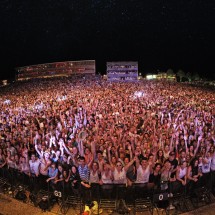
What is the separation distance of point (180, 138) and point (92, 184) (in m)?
3.99

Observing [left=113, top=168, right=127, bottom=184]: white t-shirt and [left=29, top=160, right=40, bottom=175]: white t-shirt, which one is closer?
[left=113, top=168, right=127, bottom=184]: white t-shirt

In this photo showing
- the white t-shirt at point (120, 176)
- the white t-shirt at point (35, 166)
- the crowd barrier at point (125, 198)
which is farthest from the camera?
the white t-shirt at point (35, 166)

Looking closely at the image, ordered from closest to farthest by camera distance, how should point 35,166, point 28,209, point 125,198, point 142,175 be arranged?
1. point 125,198
2. point 142,175
3. point 28,209
4. point 35,166

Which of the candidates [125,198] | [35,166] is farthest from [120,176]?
[35,166]

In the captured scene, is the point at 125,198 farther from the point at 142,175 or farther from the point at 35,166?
the point at 35,166

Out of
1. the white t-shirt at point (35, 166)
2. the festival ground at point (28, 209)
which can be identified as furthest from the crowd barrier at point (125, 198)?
the white t-shirt at point (35, 166)

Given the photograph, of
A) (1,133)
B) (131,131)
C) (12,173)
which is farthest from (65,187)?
(1,133)

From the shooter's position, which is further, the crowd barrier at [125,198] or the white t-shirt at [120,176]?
the white t-shirt at [120,176]

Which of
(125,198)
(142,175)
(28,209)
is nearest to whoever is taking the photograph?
(125,198)

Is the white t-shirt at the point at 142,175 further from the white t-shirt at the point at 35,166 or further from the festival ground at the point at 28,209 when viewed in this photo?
the white t-shirt at the point at 35,166

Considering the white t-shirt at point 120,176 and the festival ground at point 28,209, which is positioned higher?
the white t-shirt at point 120,176

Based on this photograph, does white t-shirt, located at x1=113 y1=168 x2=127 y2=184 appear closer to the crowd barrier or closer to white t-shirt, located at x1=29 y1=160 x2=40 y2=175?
the crowd barrier

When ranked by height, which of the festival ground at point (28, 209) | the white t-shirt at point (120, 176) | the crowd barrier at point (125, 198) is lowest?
the festival ground at point (28, 209)

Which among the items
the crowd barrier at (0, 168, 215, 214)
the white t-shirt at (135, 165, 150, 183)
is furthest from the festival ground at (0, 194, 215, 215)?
the white t-shirt at (135, 165, 150, 183)
